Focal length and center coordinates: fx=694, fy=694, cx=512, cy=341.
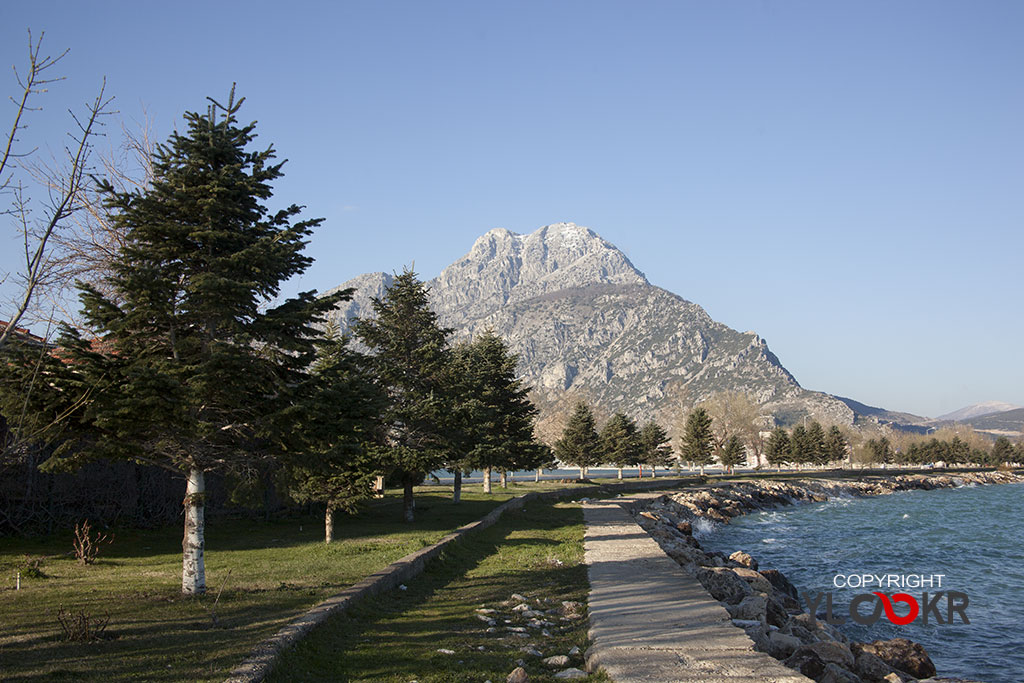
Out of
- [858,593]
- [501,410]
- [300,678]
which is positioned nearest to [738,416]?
[501,410]

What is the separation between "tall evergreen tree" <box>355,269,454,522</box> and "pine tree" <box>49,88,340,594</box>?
461 inches

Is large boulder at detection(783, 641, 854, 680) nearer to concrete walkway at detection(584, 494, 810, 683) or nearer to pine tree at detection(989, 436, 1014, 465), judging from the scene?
concrete walkway at detection(584, 494, 810, 683)

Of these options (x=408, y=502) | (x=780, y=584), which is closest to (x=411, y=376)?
(x=408, y=502)

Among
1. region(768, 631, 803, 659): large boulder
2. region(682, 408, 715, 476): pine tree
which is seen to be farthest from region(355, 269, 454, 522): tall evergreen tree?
region(682, 408, 715, 476): pine tree

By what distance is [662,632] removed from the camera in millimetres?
9734

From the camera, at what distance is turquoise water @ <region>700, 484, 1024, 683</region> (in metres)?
17.3

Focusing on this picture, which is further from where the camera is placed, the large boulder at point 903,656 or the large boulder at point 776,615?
the large boulder at point 776,615

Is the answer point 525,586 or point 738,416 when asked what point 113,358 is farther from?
point 738,416

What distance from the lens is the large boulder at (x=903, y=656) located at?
13320 mm

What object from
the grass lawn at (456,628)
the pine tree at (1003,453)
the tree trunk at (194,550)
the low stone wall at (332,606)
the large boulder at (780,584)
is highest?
the tree trunk at (194,550)

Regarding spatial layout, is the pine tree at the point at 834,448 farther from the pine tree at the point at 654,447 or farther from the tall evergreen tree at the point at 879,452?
the pine tree at the point at 654,447

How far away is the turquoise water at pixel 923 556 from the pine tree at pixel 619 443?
19681 millimetres

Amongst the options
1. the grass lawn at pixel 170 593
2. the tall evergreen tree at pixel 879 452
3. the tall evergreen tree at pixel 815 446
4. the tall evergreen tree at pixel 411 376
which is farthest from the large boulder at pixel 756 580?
the tall evergreen tree at pixel 879 452

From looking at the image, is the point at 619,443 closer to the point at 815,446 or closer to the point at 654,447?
the point at 654,447
